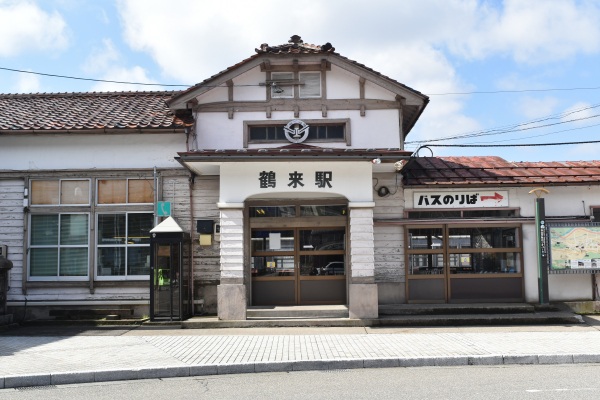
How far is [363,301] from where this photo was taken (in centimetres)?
1311

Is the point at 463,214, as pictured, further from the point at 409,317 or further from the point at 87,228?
the point at 87,228

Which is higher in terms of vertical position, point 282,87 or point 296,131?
point 282,87

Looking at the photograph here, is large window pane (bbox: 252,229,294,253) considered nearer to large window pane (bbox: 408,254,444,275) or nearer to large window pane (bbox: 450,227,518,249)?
large window pane (bbox: 408,254,444,275)

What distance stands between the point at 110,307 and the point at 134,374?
6122 mm

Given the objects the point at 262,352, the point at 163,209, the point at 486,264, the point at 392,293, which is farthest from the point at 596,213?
the point at 163,209

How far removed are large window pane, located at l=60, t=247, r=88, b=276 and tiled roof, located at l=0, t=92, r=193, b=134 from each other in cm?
318

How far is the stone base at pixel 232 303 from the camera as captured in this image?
43.1 feet

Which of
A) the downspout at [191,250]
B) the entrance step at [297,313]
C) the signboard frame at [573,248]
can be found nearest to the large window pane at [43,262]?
the downspout at [191,250]

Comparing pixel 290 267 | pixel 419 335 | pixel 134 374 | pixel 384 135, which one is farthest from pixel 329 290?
pixel 134 374

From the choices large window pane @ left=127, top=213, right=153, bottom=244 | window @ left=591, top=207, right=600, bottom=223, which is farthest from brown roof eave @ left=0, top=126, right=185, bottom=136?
window @ left=591, top=207, right=600, bottom=223

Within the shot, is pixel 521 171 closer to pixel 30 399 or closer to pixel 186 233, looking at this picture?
pixel 186 233

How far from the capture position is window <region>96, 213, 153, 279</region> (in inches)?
573

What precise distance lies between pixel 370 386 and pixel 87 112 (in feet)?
40.0

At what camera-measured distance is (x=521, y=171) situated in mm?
15234
